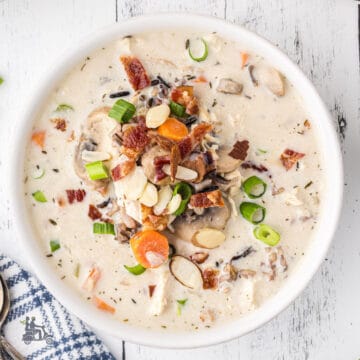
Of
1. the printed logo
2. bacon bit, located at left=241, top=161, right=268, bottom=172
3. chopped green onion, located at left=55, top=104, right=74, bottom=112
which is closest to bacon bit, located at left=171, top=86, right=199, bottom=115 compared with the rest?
bacon bit, located at left=241, top=161, right=268, bottom=172

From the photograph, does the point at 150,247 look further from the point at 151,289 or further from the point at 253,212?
the point at 253,212

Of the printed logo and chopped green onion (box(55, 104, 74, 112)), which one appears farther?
the printed logo

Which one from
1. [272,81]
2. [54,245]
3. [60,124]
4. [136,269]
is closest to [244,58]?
[272,81]

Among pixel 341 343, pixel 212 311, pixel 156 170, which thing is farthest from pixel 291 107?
pixel 341 343

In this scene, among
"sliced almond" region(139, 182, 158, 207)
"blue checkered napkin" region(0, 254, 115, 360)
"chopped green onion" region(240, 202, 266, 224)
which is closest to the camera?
"sliced almond" region(139, 182, 158, 207)

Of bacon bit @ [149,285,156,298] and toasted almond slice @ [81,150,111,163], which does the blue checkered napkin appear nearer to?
bacon bit @ [149,285,156,298]

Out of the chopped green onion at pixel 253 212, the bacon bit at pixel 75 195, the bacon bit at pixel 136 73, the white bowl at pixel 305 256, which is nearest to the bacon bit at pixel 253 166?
the chopped green onion at pixel 253 212

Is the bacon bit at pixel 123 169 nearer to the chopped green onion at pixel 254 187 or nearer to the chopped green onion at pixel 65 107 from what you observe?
the chopped green onion at pixel 65 107
